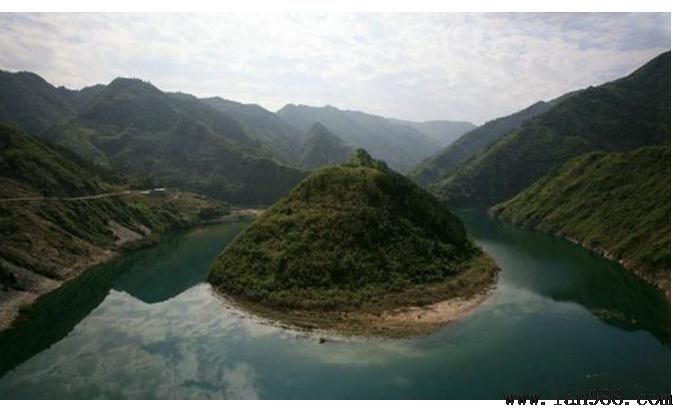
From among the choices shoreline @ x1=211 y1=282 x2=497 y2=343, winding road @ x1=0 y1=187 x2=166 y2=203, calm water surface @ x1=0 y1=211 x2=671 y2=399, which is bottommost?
calm water surface @ x1=0 y1=211 x2=671 y2=399

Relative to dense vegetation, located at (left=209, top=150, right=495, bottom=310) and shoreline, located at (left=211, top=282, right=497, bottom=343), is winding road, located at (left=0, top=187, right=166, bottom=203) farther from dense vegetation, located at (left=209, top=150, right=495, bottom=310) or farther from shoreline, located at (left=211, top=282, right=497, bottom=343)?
shoreline, located at (left=211, top=282, right=497, bottom=343)

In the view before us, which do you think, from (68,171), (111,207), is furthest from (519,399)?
(68,171)

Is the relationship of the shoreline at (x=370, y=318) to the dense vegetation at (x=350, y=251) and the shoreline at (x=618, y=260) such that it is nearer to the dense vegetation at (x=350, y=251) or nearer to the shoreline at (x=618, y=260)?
the dense vegetation at (x=350, y=251)

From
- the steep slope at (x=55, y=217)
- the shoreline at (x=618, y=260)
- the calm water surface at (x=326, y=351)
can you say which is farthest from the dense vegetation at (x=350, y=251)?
the steep slope at (x=55, y=217)

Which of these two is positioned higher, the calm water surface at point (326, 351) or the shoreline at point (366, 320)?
the shoreline at point (366, 320)

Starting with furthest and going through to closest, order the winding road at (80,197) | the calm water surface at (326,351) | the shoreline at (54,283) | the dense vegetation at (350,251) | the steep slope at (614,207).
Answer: the winding road at (80,197) < the steep slope at (614,207) < the dense vegetation at (350,251) < the shoreline at (54,283) < the calm water surface at (326,351)

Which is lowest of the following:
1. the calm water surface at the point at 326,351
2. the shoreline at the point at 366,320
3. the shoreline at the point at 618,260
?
the calm water surface at the point at 326,351

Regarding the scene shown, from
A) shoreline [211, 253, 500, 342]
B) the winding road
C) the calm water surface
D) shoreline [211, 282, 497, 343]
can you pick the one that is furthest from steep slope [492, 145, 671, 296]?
the winding road
